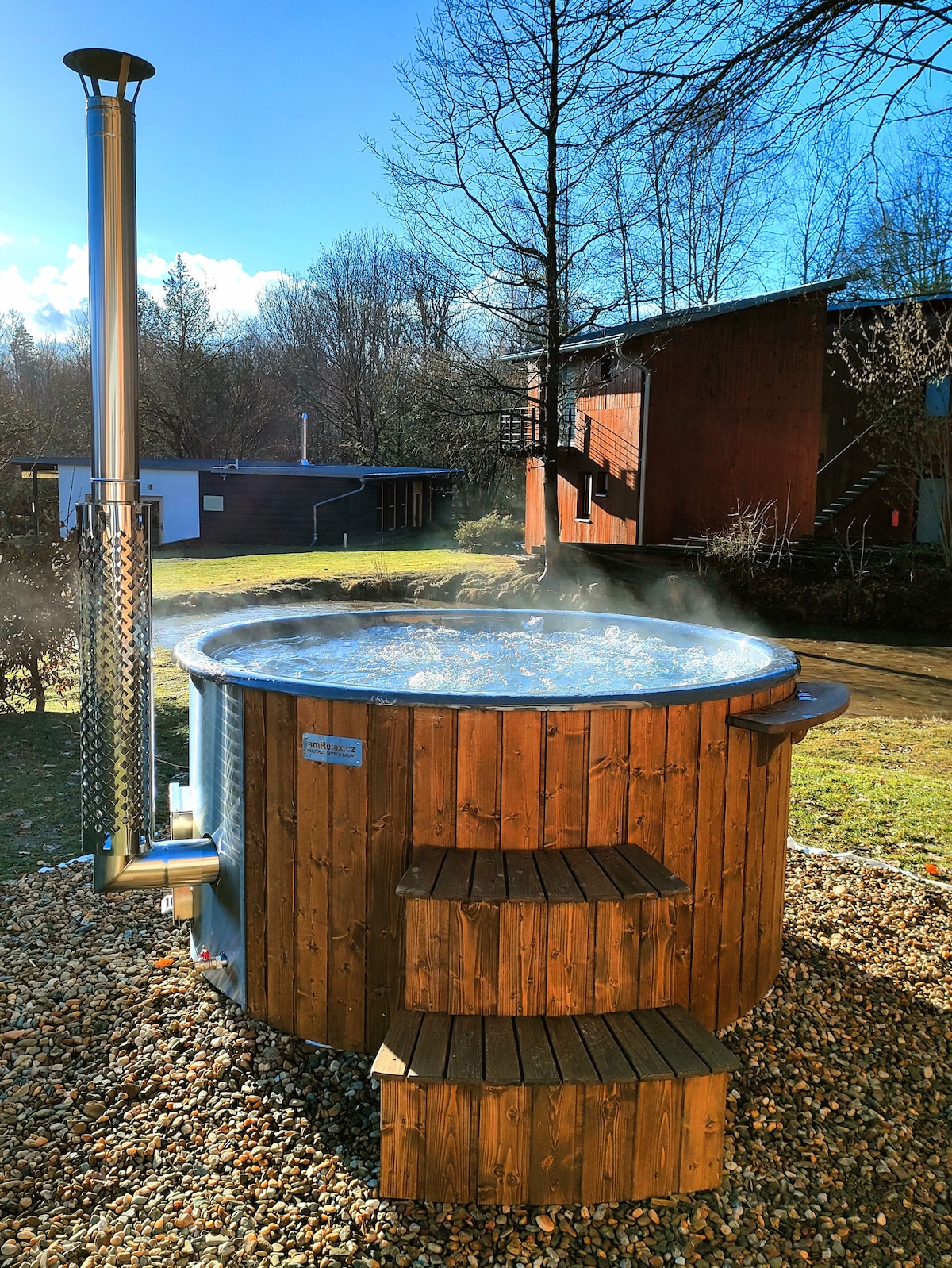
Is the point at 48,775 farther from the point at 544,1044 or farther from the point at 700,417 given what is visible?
the point at 700,417

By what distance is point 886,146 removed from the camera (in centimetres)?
401

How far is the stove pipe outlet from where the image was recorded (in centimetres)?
249

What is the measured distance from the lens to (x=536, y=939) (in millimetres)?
2342

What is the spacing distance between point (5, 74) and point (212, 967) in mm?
4399

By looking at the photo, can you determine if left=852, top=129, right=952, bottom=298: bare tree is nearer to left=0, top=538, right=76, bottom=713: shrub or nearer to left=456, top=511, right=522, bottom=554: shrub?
left=0, top=538, right=76, bottom=713: shrub

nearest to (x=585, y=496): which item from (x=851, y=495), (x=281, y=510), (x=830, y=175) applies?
(x=851, y=495)

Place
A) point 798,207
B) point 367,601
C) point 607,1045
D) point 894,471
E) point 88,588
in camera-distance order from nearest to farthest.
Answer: point 607,1045, point 88,588, point 798,207, point 367,601, point 894,471

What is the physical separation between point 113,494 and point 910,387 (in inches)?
685

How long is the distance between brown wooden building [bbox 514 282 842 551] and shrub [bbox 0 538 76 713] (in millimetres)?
11483

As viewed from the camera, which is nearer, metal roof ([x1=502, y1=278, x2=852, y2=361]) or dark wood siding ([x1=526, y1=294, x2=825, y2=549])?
metal roof ([x1=502, y1=278, x2=852, y2=361])

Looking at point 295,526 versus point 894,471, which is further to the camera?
point 295,526

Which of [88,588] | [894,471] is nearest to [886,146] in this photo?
[88,588]

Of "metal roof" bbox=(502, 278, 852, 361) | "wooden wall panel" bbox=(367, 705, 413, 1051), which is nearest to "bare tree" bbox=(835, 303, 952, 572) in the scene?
"metal roof" bbox=(502, 278, 852, 361)

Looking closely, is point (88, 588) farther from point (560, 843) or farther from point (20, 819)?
point (20, 819)
